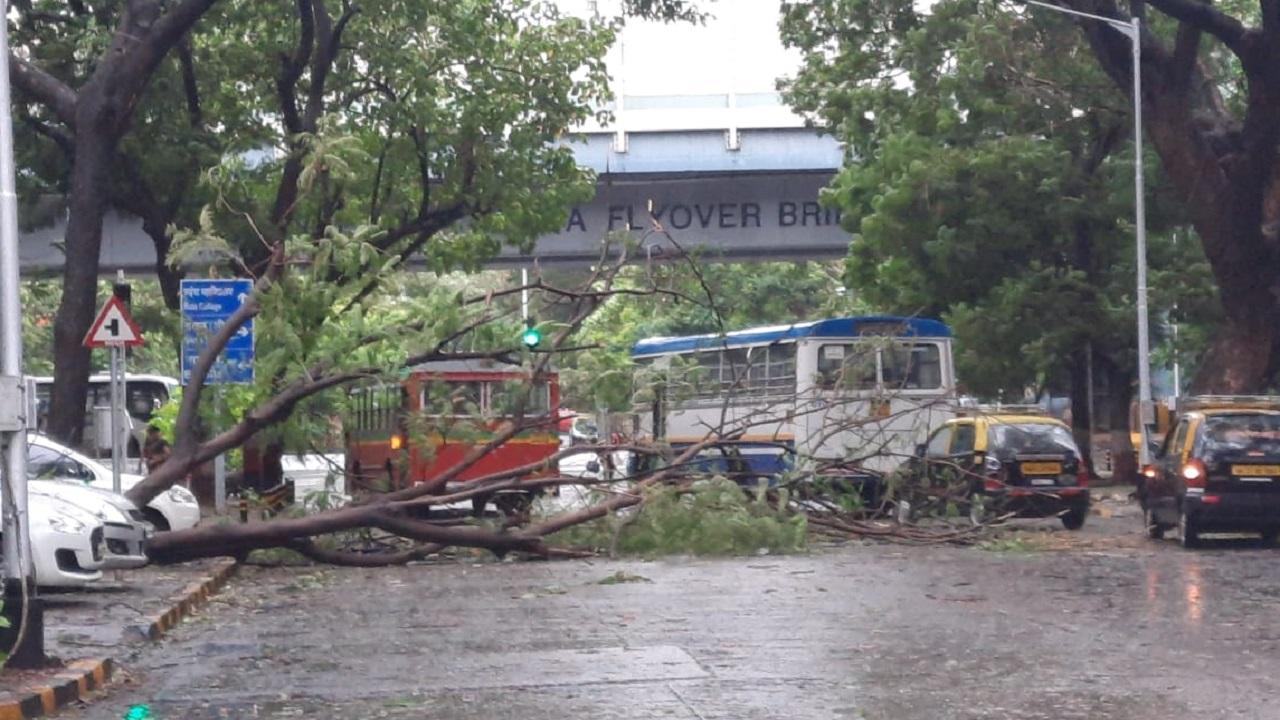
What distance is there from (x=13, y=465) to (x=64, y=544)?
4193 millimetres

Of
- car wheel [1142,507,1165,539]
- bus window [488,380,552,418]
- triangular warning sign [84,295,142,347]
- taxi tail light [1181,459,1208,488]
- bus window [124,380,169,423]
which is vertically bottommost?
car wheel [1142,507,1165,539]

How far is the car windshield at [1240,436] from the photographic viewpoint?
22859mm

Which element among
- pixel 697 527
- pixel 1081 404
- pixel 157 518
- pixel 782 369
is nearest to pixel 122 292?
pixel 157 518

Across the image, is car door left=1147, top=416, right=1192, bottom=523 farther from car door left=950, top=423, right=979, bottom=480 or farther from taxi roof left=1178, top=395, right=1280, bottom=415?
car door left=950, top=423, right=979, bottom=480

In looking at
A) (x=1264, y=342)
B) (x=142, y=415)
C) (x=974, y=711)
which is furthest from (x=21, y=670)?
(x=142, y=415)

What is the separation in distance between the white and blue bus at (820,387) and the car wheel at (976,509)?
3.94 feet

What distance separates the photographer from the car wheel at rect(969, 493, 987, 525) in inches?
984

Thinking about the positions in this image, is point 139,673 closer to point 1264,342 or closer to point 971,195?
point 1264,342

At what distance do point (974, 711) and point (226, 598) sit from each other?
34.4 ft

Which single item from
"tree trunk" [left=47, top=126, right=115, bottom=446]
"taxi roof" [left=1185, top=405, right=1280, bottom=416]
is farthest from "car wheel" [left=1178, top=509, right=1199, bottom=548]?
"tree trunk" [left=47, top=126, right=115, bottom=446]

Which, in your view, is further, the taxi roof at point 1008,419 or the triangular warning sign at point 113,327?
the taxi roof at point 1008,419

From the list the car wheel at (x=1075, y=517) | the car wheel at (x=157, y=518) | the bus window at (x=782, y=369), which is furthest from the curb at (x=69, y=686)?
the bus window at (x=782, y=369)

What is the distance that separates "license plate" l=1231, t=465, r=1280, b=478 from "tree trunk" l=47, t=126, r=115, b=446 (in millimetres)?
14112

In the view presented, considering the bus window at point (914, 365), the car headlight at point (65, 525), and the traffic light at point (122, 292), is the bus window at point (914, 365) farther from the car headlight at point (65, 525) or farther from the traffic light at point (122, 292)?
the car headlight at point (65, 525)
